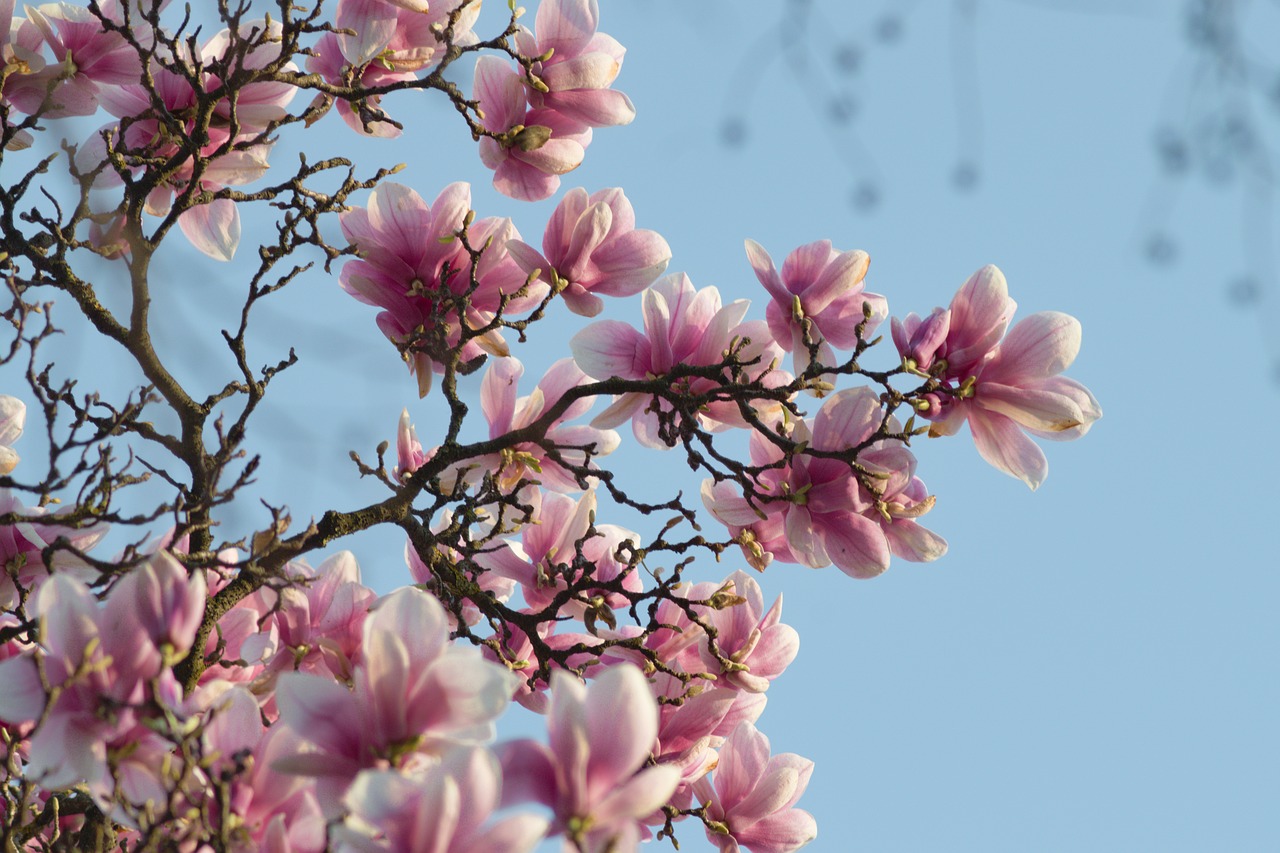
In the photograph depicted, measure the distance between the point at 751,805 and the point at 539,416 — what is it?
→ 809 millimetres

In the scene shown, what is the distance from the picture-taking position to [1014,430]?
1976 mm

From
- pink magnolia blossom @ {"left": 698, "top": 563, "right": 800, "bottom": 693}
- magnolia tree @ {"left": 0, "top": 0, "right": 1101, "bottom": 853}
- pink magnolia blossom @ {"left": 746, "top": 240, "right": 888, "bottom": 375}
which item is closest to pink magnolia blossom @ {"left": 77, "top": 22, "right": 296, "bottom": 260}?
magnolia tree @ {"left": 0, "top": 0, "right": 1101, "bottom": 853}

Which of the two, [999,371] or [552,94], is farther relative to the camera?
[552,94]

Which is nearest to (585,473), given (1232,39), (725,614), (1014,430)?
(725,614)

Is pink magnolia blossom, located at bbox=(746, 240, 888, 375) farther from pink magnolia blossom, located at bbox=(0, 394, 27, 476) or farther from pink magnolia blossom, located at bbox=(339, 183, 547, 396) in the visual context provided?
pink magnolia blossom, located at bbox=(0, 394, 27, 476)

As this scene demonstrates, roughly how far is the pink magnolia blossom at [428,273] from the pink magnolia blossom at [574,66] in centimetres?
25

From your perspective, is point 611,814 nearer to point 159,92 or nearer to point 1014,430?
point 1014,430

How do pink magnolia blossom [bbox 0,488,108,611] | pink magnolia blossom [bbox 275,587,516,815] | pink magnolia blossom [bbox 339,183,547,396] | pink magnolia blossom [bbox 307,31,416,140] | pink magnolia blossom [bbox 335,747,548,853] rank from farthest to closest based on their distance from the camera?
pink magnolia blossom [bbox 307,31,416,140] → pink magnolia blossom [bbox 339,183,547,396] → pink magnolia blossom [bbox 0,488,108,611] → pink magnolia blossom [bbox 275,587,516,815] → pink magnolia blossom [bbox 335,747,548,853]

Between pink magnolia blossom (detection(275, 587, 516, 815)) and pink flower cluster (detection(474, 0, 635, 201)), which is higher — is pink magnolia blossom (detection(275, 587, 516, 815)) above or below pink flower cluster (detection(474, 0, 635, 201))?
below

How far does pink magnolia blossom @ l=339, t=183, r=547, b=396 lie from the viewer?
84.6 inches

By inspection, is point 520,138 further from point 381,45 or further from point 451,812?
point 451,812

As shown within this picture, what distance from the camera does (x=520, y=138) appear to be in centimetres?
220

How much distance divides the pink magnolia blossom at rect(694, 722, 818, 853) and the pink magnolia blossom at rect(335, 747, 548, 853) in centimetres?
117

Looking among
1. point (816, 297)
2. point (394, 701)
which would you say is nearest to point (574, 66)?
point (816, 297)
